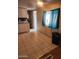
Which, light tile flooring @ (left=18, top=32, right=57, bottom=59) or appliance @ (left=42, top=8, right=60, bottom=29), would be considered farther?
appliance @ (left=42, top=8, right=60, bottom=29)

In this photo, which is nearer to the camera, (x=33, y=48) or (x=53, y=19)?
(x=33, y=48)

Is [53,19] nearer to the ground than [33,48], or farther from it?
farther from it

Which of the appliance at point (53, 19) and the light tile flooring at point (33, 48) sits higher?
the appliance at point (53, 19)

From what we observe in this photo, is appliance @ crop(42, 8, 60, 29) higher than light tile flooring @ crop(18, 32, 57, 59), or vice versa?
appliance @ crop(42, 8, 60, 29)

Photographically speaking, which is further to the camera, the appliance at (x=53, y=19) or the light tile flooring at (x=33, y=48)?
the appliance at (x=53, y=19)
